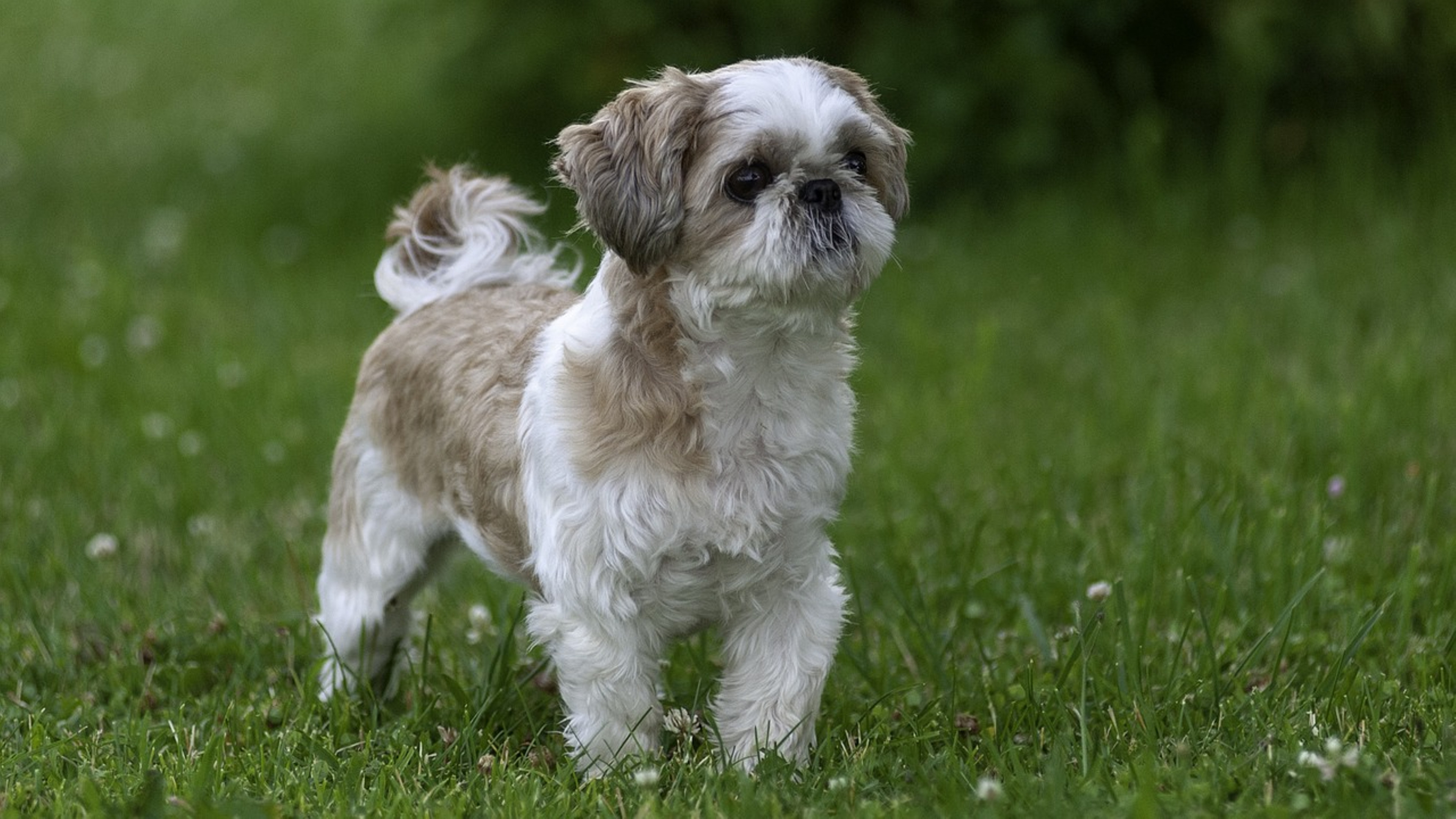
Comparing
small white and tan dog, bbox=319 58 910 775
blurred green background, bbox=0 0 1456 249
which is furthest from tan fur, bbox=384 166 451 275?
blurred green background, bbox=0 0 1456 249

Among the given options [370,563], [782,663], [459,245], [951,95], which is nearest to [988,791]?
[782,663]

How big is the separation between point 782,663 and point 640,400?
0.65 metres

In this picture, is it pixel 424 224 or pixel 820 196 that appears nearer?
pixel 820 196

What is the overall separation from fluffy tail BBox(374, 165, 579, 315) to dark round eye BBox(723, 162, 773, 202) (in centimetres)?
119

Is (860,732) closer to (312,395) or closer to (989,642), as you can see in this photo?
(989,642)

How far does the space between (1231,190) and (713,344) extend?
5342 millimetres

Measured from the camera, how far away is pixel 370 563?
428 cm

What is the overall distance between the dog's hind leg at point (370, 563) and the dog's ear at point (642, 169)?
1.14 meters

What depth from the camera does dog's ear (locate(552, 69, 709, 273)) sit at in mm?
3328

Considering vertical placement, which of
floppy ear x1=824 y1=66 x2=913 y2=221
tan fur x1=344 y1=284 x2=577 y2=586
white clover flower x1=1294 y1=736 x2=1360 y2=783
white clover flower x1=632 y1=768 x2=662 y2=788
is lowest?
white clover flower x1=632 y1=768 x2=662 y2=788

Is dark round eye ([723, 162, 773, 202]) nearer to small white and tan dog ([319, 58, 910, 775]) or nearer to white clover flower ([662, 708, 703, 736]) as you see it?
small white and tan dog ([319, 58, 910, 775])

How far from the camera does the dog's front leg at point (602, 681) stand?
3.54 meters

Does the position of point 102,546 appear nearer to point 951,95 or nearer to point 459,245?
point 459,245

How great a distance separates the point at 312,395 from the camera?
6543 mm
